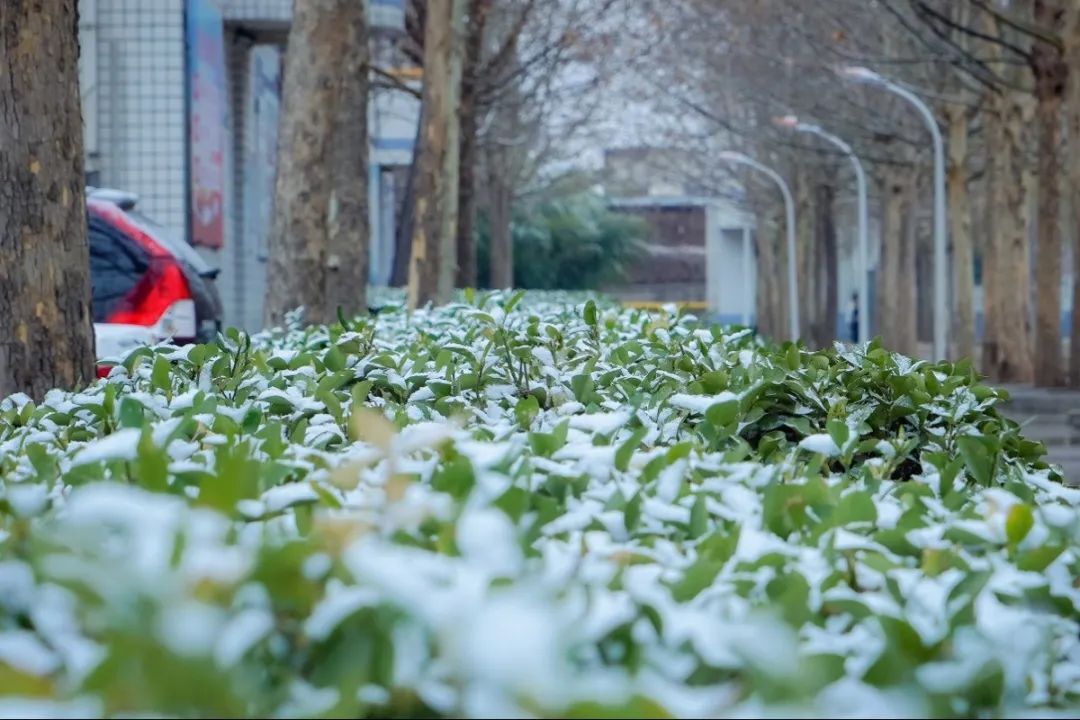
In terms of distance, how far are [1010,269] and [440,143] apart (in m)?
9.39

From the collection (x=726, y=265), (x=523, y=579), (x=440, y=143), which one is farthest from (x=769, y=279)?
(x=523, y=579)

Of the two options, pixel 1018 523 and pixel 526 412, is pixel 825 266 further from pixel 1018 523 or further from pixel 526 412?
pixel 1018 523

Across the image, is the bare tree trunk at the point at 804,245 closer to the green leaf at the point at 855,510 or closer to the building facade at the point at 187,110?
the building facade at the point at 187,110

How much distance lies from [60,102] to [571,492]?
4466 mm

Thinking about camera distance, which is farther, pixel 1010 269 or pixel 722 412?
pixel 1010 269

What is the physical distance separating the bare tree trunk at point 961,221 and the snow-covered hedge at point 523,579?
1029 inches

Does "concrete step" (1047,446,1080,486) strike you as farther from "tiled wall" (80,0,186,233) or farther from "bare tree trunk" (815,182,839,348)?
"bare tree trunk" (815,182,839,348)

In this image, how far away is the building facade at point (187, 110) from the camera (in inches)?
956

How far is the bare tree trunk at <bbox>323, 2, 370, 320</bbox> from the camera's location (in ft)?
45.8

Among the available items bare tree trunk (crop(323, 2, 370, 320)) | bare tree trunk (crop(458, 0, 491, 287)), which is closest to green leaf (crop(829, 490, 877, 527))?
bare tree trunk (crop(323, 2, 370, 320))

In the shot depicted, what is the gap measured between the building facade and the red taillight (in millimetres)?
9790

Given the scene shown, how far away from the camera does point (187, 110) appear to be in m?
24.7

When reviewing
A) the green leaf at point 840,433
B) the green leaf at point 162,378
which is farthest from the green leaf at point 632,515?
the green leaf at point 162,378

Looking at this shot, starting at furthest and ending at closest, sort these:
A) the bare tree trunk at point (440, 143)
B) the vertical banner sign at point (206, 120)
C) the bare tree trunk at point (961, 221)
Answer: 1. the bare tree trunk at point (961, 221)
2. the vertical banner sign at point (206, 120)
3. the bare tree trunk at point (440, 143)
